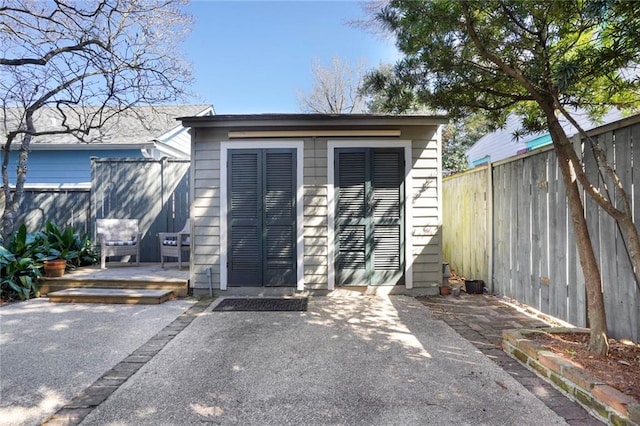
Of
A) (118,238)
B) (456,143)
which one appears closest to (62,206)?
(118,238)

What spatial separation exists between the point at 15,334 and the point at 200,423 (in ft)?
8.98

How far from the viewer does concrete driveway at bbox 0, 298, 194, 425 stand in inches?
88.5

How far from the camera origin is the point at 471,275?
569 cm

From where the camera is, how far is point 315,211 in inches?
197

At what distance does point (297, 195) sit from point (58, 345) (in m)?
3.06

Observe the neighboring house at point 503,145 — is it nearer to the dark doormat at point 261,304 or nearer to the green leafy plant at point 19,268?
the dark doormat at point 261,304

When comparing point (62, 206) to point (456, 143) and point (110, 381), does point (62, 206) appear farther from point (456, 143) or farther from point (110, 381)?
point (456, 143)

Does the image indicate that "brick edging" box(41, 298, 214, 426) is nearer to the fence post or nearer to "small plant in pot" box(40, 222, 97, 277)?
"small plant in pot" box(40, 222, 97, 277)

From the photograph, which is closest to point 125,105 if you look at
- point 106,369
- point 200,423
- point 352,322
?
point 106,369

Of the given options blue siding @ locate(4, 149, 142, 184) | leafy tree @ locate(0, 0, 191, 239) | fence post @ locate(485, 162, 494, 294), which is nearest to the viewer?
fence post @ locate(485, 162, 494, 294)

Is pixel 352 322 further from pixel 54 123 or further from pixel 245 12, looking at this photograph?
pixel 54 123

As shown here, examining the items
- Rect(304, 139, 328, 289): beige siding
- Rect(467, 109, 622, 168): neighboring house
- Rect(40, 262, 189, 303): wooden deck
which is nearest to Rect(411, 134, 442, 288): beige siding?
Rect(304, 139, 328, 289): beige siding

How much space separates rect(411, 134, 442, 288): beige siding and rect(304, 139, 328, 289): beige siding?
1248 mm

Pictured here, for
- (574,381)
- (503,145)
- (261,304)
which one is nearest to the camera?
(574,381)
